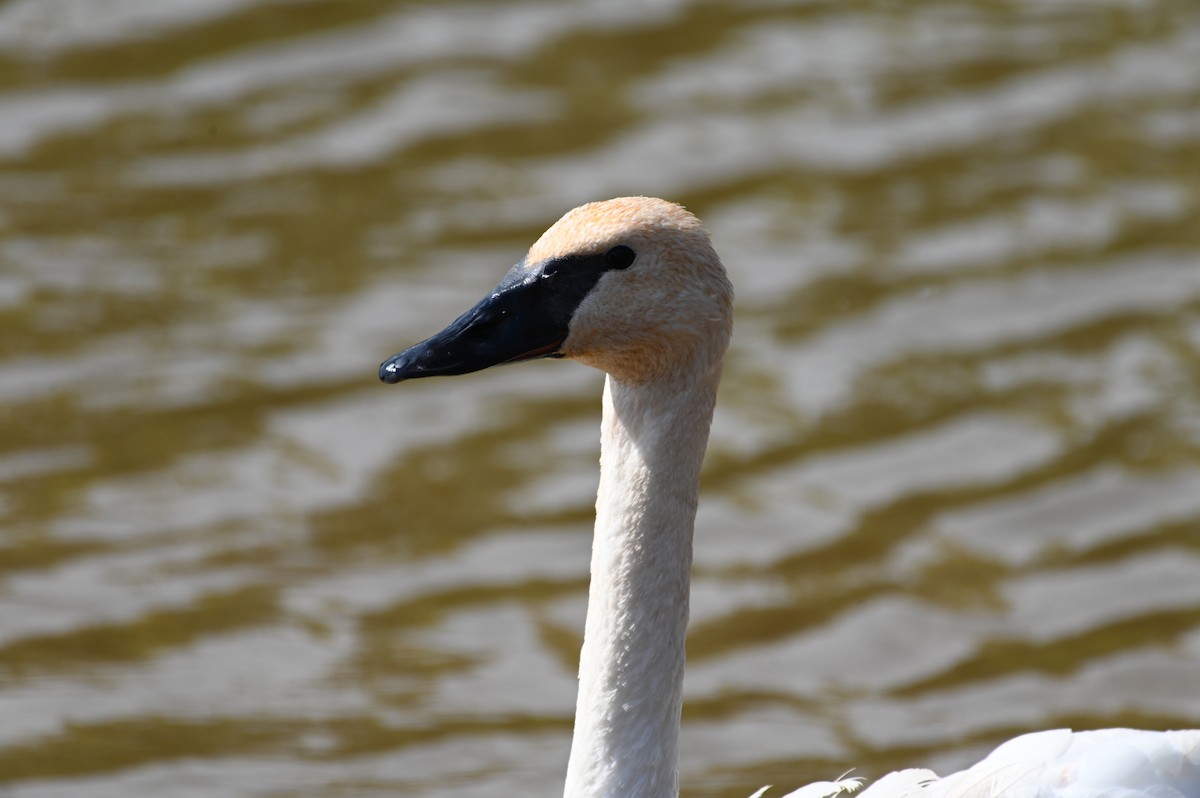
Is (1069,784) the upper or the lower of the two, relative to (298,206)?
lower

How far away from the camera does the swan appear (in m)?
4.45

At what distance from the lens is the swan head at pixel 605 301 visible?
4.45 m

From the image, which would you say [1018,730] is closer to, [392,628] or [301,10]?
[392,628]

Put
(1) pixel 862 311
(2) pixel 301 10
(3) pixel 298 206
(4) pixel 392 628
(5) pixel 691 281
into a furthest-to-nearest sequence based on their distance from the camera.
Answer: (2) pixel 301 10 < (3) pixel 298 206 < (1) pixel 862 311 < (4) pixel 392 628 < (5) pixel 691 281

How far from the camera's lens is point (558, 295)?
4.47 metres

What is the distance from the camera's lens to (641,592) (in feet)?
15.3

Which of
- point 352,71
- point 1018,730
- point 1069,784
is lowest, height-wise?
point 1069,784

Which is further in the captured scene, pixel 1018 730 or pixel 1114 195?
pixel 1114 195

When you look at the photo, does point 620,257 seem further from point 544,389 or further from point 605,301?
point 544,389

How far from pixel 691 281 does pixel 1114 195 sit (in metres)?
5.77

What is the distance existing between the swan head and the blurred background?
6.79 ft

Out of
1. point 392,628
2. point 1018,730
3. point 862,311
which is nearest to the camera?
point 1018,730

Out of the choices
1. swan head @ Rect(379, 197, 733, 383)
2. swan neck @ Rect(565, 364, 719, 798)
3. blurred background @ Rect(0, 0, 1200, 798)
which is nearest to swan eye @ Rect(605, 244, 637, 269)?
swan head @ Rect(379, 197, 733, 383)

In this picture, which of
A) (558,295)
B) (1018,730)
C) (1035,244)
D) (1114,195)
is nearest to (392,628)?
(1018,730)
